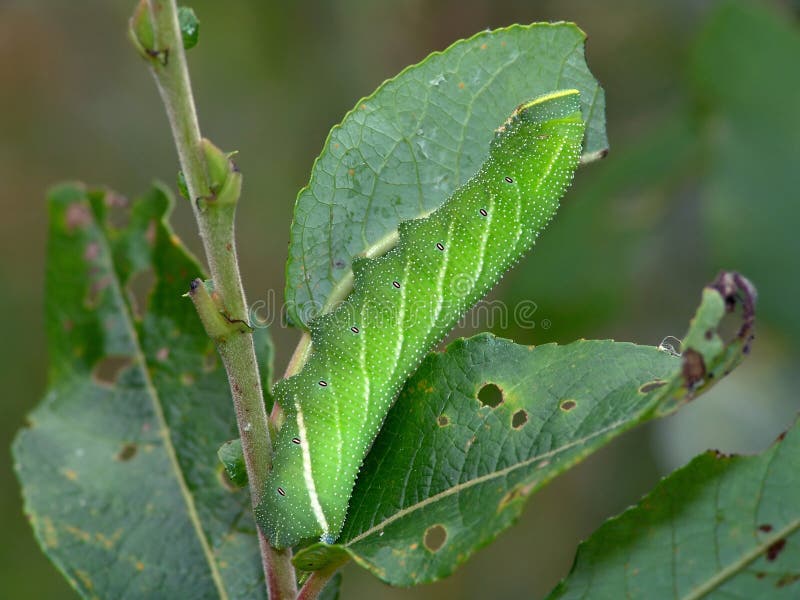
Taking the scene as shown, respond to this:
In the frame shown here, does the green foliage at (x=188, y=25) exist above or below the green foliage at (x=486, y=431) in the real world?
above

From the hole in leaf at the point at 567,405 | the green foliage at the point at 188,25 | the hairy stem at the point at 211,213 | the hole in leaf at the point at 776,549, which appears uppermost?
the green foliage at the point at 188,25

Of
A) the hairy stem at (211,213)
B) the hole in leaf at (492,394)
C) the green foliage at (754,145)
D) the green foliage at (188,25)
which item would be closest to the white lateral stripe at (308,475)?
the hairy stem at (211,213)

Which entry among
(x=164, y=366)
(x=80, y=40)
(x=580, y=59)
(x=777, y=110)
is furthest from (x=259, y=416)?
(x=80, y=40)

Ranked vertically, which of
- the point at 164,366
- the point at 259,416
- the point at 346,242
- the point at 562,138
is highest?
the point at 562,138

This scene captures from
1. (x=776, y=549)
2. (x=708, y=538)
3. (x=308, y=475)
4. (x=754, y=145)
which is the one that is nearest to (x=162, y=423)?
(x=308, y=475)

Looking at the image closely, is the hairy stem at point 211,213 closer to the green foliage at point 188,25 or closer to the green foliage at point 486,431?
the green foliage at point 188,25

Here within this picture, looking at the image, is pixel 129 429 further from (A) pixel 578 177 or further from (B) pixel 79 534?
(A) pixel 578 177

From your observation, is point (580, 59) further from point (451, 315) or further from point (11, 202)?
point (11, 202)
